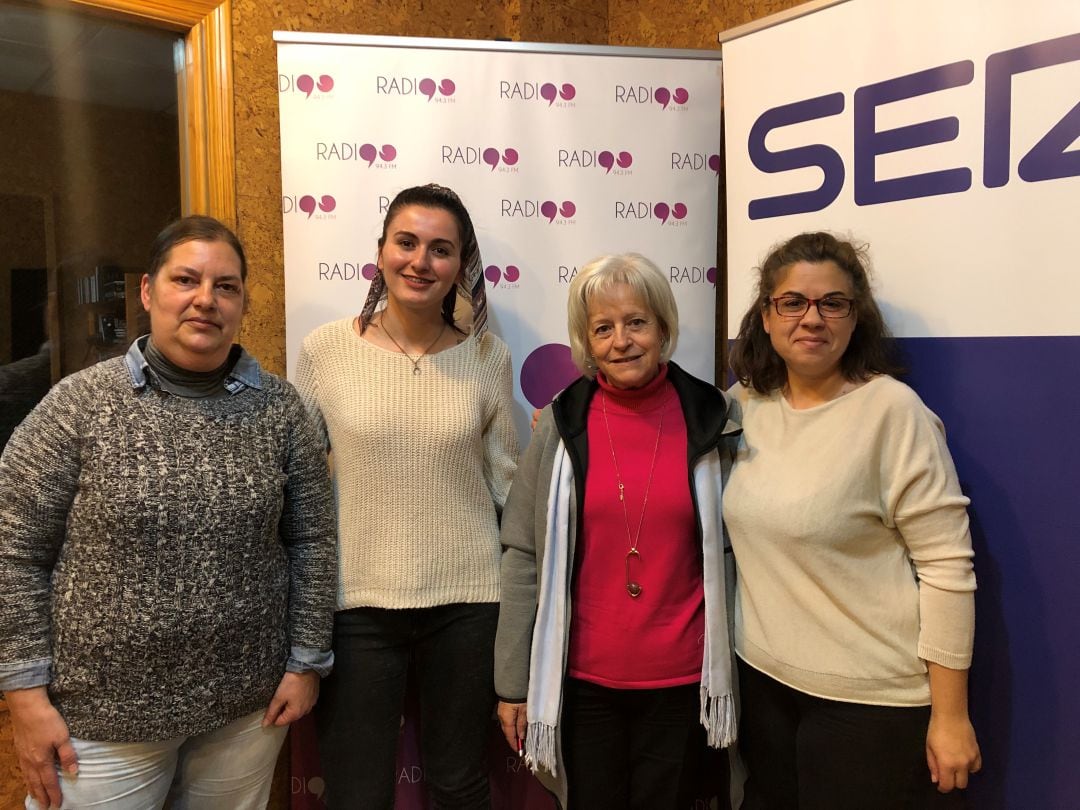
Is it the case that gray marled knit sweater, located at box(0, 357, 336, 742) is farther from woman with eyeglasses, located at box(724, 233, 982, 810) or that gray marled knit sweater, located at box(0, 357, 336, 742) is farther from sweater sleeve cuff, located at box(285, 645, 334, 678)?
woman with eyeglasses, located at box(724, 233, 982, 810)

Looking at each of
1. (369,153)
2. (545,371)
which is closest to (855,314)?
(545,371)

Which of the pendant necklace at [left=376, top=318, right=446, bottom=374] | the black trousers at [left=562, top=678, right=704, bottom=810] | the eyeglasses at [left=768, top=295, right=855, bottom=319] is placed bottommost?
the black trousers at [left=562, top=678, right=704, bottom=810]

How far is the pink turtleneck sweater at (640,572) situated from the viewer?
1502mm

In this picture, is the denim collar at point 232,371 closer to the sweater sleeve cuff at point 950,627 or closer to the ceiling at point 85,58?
the ceiling at point 85,58

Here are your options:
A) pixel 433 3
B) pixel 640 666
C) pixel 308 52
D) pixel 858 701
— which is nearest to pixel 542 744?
pixel 640 666

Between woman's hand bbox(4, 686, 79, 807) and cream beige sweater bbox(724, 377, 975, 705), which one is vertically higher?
cream beige sweater bbox(724, 377, 975, 705)

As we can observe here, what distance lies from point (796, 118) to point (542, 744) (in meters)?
1.60

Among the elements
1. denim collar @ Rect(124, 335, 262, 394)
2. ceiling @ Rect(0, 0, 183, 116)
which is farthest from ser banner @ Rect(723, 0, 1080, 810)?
ceiling @ Rect(0, 0, 183, 116)

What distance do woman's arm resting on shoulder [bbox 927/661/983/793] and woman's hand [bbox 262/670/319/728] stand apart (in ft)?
3.86

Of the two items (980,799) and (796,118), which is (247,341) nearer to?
(796,118)

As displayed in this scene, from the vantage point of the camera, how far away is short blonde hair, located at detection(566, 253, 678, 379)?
4.99 feet

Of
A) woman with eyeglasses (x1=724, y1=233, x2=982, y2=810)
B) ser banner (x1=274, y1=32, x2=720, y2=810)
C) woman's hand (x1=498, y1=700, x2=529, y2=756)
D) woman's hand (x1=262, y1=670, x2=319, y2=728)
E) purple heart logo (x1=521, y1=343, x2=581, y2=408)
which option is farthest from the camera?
purple heart logo (x1=521, y1=343, x2=581, y2=408)

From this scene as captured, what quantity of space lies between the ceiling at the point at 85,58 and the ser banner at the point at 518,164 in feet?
1.22

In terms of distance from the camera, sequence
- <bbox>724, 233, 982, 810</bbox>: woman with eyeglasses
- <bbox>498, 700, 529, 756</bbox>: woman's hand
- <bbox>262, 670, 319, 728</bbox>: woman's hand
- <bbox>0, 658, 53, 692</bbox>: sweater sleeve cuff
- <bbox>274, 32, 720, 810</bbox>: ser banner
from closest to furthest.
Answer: <bbox>0, 658, 53, 692</bbox>: sweater sleeve cuff, <bbox>724, 233, 982, 810</bbox>: woman with eyeglasses, <bbox>262, 670, 319, 728</bbox>: woman's hand, <bbox>498, 700, 529, 756</bbox>: woman's hand, <bbox>274, 32, 720, 810</bbox>: ser banner
